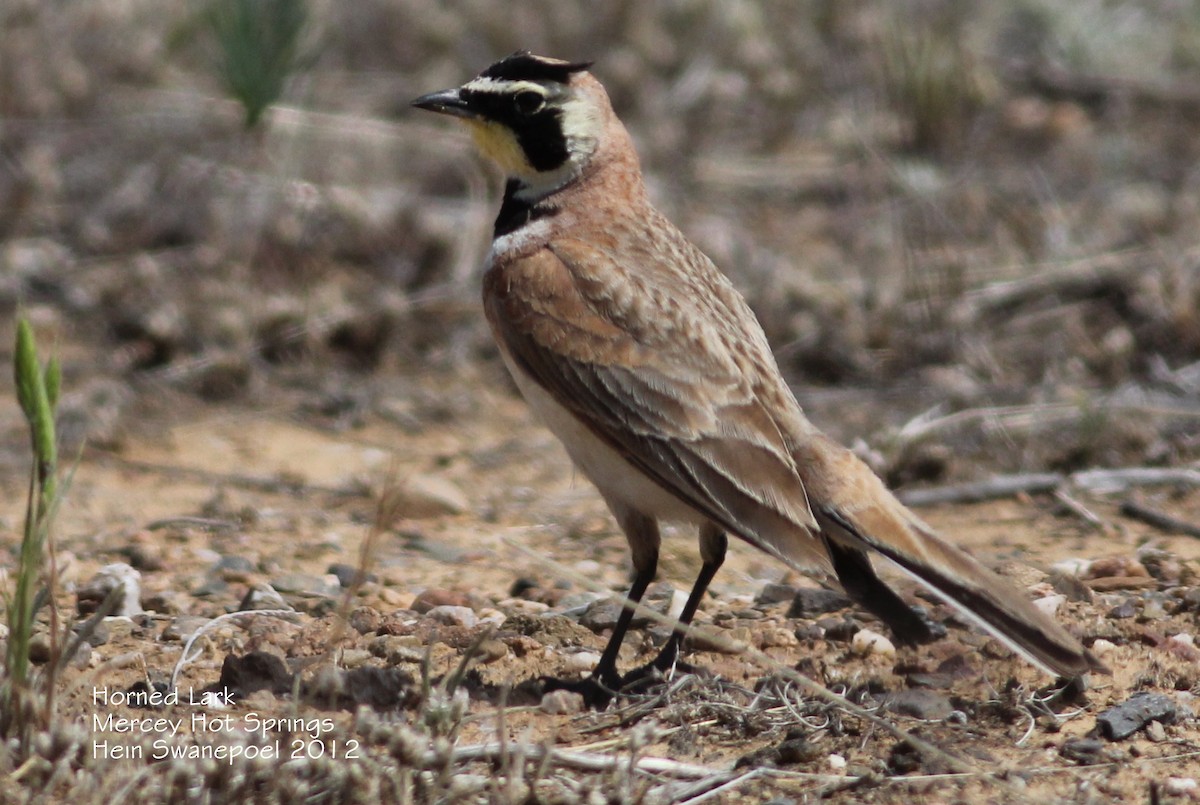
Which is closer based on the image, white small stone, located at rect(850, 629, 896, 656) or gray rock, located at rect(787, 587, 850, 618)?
white small stone, located at rect(850, 629, 896, 656)

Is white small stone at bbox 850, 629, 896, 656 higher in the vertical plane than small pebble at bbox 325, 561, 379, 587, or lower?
higher

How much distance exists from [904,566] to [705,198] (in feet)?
18.0

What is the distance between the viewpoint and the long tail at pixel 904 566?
3893 millimetres

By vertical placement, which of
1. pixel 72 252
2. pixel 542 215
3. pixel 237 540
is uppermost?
pixel 542 215

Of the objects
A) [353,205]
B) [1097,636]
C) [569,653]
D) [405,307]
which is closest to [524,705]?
[569,653]

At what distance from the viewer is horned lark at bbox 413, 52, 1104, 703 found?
414 cm

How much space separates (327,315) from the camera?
7.99 meters

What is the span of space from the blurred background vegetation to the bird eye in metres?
2.10

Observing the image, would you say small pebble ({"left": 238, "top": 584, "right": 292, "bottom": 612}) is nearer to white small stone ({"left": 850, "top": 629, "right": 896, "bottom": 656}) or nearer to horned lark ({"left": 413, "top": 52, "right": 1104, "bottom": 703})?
horned lark ({"left": 413, "top": 52, "right": 1104, "bottom": 703})

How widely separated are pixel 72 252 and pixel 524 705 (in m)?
5.40

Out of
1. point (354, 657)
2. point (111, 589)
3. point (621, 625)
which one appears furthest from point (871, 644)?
point (111, 589)

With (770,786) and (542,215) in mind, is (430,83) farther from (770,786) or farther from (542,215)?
(770,786)

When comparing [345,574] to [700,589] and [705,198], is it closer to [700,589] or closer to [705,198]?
[700,589]

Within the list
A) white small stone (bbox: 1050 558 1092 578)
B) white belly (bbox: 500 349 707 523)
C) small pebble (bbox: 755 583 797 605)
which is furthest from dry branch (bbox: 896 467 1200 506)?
white belly (bbox: 500 349 707 523)
